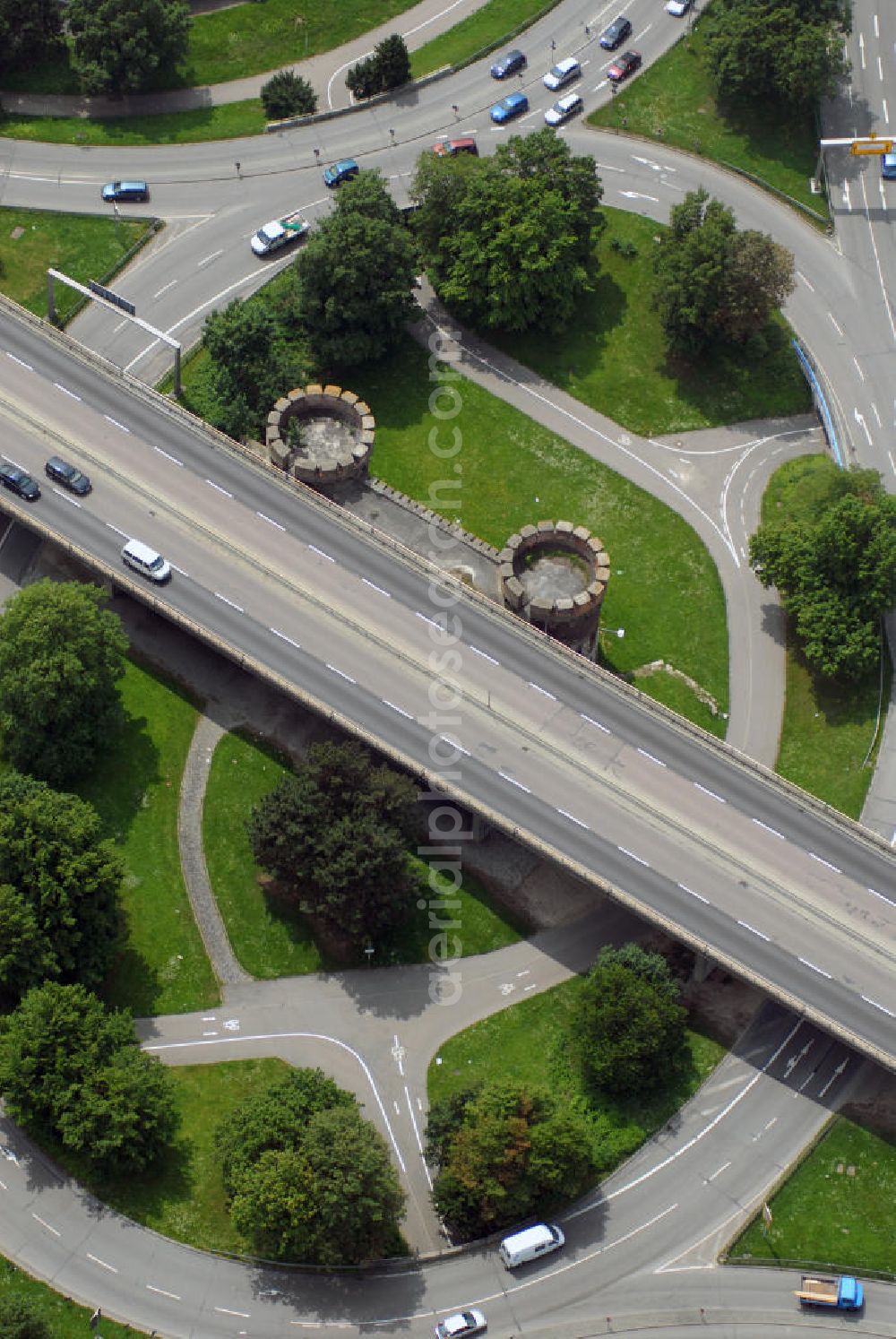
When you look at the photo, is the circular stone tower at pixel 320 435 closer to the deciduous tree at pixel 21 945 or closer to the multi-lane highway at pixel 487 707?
the multi-lane highway at pixel 487 707

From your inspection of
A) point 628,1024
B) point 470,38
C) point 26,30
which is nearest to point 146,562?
point 628,1024

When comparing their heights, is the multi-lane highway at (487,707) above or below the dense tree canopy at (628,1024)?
above

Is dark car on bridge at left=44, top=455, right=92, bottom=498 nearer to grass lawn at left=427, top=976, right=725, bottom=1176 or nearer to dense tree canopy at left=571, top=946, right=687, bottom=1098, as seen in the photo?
grass lawn at left=427, top=976, right=725, bottom=1176

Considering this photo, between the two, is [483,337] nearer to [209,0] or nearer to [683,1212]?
[209,0]

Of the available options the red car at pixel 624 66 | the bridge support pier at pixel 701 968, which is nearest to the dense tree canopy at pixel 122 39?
the red car at pixel 624 66

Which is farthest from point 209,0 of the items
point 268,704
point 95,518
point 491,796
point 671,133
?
point 491,796

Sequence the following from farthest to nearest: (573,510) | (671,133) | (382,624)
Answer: (671,133) → (573,510) → (382,624)
